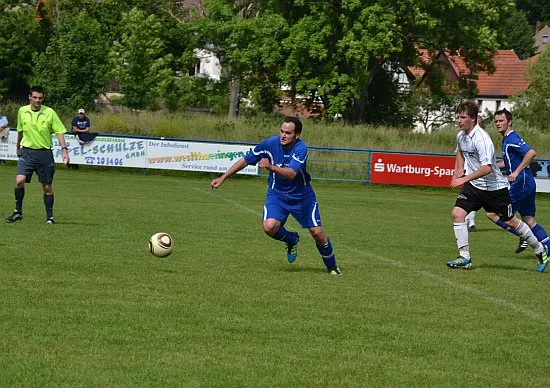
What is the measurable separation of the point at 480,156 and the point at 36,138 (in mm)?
6533

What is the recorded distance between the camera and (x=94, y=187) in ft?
87.2

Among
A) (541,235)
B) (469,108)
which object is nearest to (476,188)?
(469,108)

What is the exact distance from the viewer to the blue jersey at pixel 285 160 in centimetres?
1087

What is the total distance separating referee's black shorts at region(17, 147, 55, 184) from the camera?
15352 mm

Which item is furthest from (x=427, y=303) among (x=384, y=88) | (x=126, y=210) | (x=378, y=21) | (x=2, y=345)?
(x=384, y=88)

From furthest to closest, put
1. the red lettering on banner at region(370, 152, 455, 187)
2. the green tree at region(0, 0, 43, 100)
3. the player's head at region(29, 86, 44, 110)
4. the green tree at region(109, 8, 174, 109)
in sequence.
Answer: the green tree at region(0, 0, 43, 100)
the green tree at region(109, 8, 174, 109)
the red lettering on banner at region(370, 152, 455, 187)
the player's head at region(29, 86, 44, 110)

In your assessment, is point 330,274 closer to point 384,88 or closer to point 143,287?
point 143,287

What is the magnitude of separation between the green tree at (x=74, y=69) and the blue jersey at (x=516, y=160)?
138ft

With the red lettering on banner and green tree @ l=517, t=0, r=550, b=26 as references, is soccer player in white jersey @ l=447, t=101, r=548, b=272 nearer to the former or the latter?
the red lettering on banner

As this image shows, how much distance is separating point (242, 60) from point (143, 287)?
134ft

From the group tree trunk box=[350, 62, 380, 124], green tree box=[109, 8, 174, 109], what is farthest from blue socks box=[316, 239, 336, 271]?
green tree box=[109, 8, 174, 109]

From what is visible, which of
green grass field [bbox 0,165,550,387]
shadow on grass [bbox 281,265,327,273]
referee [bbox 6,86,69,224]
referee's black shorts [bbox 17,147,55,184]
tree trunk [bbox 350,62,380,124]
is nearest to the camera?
green grass field [bbox 0,165,550,387]

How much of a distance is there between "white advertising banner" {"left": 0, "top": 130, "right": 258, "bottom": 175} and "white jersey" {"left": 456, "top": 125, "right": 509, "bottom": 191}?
69.0ft

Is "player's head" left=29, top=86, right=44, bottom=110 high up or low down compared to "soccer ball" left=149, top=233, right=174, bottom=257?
up
